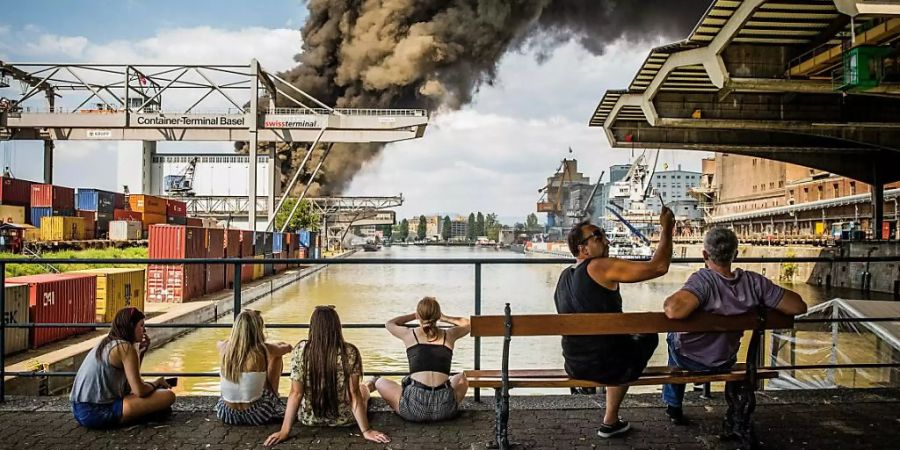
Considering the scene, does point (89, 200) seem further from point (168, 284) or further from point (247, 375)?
point (247, 375)

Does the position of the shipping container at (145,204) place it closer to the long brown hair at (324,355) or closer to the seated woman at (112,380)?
the seated woman at (112,380)

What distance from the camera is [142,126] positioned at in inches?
1324

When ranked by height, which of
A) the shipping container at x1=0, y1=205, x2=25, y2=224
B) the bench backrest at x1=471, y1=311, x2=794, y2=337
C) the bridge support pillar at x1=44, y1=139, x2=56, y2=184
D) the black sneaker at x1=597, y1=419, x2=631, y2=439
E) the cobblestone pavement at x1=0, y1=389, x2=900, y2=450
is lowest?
the cobblestone pavement at x1=0, y1=389, x2=900, y2=450

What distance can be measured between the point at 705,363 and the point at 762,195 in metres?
73.4

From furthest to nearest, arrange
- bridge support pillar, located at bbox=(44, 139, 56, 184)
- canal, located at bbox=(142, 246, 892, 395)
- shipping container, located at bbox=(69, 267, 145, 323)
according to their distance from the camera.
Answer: bridge support pillar, located at bbox=(44, 139, 56, 184) → shipping container, located at bbox=(69, 267, 145, 323) → canal, located at bbox=(142, 246, 892, 395)

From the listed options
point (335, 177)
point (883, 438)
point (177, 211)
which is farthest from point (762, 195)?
point (883, 438)

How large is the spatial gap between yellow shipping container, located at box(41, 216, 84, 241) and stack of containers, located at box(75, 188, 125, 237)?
3327mm

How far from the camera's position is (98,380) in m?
4.02

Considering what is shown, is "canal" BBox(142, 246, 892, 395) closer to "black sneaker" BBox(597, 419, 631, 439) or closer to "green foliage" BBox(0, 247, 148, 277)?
A: "green foliage" BBox(0, 247, 148, 277)

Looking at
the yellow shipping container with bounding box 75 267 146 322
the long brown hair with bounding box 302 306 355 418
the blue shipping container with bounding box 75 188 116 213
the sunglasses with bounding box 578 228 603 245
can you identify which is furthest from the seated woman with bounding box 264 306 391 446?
the blue shipping container with bounding box 75 188 116 213

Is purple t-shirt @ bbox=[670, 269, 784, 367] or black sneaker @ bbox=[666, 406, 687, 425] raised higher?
purple t-shirt @ bbox=[670, 269, 784, 367]

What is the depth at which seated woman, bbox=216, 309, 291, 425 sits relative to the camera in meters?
4.04

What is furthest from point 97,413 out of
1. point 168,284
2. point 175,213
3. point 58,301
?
point 175,213

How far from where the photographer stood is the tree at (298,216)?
62.2m
